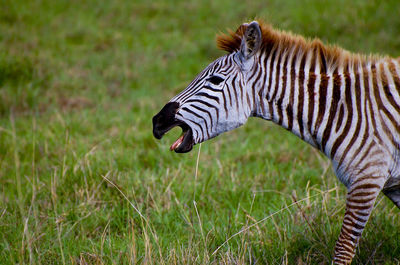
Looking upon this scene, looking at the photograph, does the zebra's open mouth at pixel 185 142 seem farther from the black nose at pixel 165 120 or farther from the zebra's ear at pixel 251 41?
the zebra's ear at pixel 251 41

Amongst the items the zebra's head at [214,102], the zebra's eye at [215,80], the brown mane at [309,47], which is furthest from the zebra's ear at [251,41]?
the zebra's eye at [215,80]

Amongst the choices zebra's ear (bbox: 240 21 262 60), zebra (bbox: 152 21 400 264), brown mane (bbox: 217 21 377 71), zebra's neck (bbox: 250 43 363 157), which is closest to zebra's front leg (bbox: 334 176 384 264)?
zebra (bbox: 152 21 400 264)

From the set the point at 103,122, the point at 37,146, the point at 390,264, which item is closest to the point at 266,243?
the point at 390,264

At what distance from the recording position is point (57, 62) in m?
9.80

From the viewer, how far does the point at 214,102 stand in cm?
354

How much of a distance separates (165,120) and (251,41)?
0.86 metres

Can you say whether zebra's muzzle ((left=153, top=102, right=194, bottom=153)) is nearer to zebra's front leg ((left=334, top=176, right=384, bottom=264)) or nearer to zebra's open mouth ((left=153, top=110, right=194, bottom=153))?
zebra's open mouth ((left=153, top=110, right=194, bottom=153))

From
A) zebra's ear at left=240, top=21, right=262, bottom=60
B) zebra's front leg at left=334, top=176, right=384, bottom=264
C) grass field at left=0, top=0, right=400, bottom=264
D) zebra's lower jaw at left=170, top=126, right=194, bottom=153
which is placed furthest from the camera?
grass field at left=0, top=0, right=400, bottom=264

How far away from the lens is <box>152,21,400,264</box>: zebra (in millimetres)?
3344

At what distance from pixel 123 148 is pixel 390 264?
3766mm

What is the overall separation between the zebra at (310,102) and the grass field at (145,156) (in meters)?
0.46

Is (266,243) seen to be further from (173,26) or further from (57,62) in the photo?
(173,26)

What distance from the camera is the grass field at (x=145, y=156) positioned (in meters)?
4.07

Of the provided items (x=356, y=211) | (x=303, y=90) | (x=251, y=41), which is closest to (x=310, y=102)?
(x=303, y=90)
